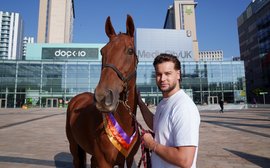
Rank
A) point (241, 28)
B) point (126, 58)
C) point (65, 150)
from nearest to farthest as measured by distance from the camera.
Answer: point (126, 58) → point (65, 150) → point (241, 28)

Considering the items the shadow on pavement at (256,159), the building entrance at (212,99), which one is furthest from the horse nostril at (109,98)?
the building entrance at (212,99)

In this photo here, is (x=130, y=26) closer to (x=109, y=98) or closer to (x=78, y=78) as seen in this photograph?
(x=109, y=98)

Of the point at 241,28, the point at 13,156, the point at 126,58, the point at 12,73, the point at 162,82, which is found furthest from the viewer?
the point at 241,28

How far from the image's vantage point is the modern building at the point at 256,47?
6425 cm

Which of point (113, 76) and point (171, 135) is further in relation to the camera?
point (113, 76)

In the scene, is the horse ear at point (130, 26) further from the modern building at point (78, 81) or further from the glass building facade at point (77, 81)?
the glass building facade at point (77, 81)

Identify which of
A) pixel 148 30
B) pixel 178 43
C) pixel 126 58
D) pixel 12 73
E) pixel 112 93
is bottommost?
pixel 112 93

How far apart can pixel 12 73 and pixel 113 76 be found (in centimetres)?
6225

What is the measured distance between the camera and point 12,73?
53.9 m

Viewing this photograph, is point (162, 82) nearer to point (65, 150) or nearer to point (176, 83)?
point (176, 83)

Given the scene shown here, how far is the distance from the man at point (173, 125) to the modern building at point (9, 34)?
146922 mm

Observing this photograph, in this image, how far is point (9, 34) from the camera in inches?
5044

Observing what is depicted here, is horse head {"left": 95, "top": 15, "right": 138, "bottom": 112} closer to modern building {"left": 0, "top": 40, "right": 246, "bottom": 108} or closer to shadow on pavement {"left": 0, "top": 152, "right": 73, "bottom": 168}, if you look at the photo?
shadow on pavement {"left": 0, "top": 152, "right": 73, "bottom": 168}

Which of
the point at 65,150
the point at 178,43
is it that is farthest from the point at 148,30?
the point at 65,150
